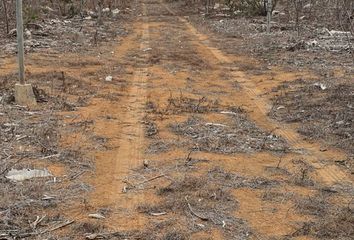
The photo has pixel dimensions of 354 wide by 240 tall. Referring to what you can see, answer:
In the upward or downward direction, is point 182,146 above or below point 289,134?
above

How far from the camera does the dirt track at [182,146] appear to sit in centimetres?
420

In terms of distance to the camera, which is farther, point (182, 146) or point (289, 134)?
point (289, 134)

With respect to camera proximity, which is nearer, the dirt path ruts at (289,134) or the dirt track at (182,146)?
the dirt track at (182,146)

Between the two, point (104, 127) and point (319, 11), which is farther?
point (319, 11)

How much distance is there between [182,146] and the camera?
5.93m

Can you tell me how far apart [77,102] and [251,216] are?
4.37 m

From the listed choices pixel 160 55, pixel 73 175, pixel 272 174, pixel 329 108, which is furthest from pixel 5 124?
pixel 160 55

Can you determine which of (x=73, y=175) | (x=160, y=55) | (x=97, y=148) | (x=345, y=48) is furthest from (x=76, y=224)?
(x=345, y=48)

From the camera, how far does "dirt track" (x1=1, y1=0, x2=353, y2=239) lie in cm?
420

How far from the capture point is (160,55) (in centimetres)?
1299

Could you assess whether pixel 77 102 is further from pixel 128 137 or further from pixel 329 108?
pixel 329 108

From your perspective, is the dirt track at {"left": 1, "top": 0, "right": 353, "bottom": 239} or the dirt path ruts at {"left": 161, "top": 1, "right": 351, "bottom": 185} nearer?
the dirt track at {"left": 1, "top": 0, "right": 353, "bottom": 239}

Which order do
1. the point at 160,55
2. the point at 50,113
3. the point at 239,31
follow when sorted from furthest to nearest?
1. the point at 239,31
2. the point at 160,55
3. the point at 50,113

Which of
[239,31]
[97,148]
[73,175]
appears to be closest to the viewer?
[73,175]
